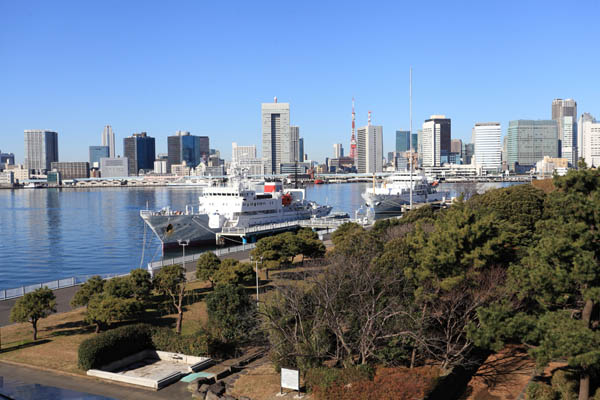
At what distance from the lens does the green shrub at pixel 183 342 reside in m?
17.4

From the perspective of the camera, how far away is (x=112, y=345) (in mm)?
16812

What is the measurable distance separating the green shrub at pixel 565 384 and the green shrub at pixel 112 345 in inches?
492

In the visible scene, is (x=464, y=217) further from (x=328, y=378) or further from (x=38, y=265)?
(x=38, y=265)

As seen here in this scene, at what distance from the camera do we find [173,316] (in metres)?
22.2

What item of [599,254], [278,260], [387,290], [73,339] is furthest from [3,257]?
[599,254]

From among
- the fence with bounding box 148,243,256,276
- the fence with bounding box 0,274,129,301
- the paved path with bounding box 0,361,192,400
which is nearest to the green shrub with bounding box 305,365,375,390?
the paved path with bounding box 0,361,192,400

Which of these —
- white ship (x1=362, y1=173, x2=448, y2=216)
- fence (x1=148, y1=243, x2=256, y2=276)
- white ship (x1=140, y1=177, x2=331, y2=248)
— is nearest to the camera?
fence (x1=148, y1=243, x2=256, y2=276)

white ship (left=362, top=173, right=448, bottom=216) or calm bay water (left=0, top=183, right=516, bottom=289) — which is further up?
white ship (left=362, top=173, right=448, bottom=216)

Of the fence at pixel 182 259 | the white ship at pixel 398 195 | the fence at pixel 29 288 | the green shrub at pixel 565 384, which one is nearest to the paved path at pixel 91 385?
the fence at pixel 29 288

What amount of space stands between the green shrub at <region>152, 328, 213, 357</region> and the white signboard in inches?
156

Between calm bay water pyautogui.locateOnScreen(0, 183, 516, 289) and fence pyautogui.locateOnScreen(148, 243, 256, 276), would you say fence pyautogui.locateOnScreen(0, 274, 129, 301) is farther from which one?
calm bay water pyautogui.locateOnScreen(0, 183, 516, 289)

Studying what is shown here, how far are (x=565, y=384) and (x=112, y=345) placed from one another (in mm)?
12993

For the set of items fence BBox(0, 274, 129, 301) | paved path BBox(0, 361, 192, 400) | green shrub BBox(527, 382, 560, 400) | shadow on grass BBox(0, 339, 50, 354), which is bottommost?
paved path BBox(0, 361, 192, 400)

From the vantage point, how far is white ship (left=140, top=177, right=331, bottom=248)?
50.0 meters
